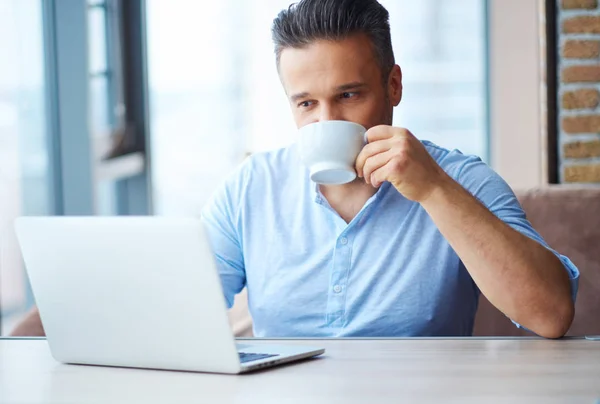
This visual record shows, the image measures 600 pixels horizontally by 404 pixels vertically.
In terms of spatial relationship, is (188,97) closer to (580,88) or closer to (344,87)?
(580,88)

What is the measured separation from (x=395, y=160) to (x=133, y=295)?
46 cm

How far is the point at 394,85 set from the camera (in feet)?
5.81

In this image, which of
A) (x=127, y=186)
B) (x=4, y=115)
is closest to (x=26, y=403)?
(x=4, y=115)

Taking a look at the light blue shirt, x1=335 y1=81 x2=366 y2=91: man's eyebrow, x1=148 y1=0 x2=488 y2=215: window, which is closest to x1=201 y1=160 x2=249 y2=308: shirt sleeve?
the light blue shirt

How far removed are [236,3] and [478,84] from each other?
4.21ft

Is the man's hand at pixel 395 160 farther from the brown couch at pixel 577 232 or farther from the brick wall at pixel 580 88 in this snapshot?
the brick wall at pixel 580 88

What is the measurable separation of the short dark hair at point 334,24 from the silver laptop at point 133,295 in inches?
25.7

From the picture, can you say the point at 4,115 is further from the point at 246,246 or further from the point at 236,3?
the point at 236,3

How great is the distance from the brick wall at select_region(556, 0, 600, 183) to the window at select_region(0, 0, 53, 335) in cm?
180

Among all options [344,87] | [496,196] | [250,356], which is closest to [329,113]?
[344,87]

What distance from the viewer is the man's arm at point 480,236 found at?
1367 millimetres

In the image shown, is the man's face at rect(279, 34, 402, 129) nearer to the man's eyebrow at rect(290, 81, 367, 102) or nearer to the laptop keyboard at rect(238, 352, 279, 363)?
the man's eyebrow at rect(290, 81, 367, 102)

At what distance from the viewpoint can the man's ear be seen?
175 centimetres

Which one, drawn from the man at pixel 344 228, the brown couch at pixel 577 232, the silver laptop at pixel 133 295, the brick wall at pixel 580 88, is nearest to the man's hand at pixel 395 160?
the man at pixel 344 228
